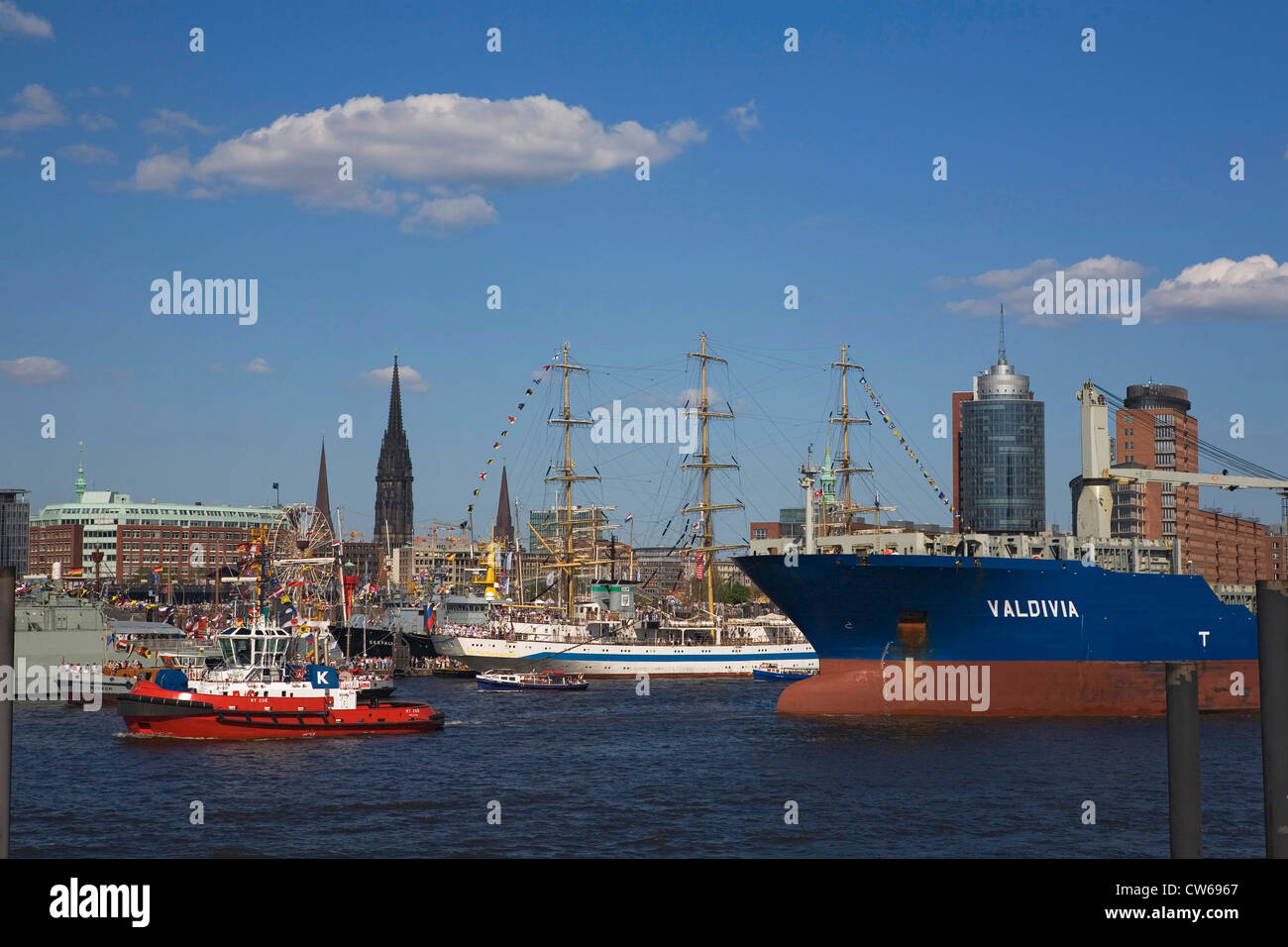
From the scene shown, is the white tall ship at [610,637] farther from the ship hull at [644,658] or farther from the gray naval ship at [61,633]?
the gray naval ship at [61,633]

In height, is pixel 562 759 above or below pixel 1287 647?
below

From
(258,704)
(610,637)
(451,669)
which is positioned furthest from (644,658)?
(258,704)

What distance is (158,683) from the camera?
52.4m

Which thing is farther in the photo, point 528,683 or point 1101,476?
point 528,683

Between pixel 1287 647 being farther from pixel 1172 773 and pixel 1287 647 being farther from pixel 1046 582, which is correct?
pixel 1046 582

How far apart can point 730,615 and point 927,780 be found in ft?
328

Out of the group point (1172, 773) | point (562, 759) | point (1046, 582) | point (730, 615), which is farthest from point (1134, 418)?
point (1172, 773)

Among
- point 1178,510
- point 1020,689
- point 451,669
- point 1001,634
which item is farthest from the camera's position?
point 451,669

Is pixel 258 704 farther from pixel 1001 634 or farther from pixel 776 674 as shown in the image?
pixel 776 674

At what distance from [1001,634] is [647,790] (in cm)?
2051

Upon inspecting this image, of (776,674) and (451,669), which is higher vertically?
(451,669)

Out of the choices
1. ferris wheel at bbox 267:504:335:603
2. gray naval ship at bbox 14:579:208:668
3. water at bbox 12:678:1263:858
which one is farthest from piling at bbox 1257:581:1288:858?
gray naval ship at bbox 14:579:208:668

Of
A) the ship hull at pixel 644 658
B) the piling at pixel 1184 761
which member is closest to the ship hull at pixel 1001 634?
the piling at pixel 1184 761

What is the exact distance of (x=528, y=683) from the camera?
287 feet
